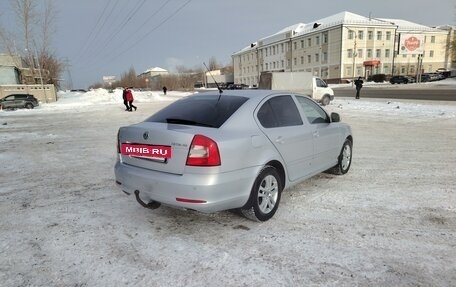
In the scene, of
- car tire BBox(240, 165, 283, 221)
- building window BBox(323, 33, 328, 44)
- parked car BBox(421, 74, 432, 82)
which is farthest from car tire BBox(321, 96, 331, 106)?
building window BBox(323, 33, 328, 44)

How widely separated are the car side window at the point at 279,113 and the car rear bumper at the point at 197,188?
0.71m

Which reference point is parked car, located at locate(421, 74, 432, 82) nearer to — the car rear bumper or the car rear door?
the car rear door

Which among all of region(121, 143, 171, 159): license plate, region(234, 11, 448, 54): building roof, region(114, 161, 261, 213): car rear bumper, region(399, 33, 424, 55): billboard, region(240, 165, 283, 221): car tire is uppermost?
region(234, 11, 448, 54): building roof

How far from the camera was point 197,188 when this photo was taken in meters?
3.33

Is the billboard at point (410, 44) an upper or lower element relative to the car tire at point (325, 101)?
upper

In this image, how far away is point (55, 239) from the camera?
3.69 meters

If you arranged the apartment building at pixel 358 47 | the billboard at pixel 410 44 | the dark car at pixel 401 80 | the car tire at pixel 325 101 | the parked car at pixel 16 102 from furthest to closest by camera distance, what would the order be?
the apartment building at pixel 358 47
the billboard at pixel 410 44
the dark car at pixel 401 80
the parked car at pixel 16 102
the car tire at pixel 325 101

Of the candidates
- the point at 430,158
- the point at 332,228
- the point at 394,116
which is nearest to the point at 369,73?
the point at 394,116

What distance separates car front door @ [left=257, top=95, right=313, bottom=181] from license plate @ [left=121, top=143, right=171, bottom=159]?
1.20m

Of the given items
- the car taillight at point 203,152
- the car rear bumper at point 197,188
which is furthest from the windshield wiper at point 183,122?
the car rear bumper at point 197,188

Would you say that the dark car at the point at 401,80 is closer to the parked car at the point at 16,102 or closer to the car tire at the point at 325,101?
the car tire at the point at 325,101

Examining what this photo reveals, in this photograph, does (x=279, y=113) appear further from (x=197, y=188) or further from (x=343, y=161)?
(x=343, y=161)

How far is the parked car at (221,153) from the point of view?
3.38m

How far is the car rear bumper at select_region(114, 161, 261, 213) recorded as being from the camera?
335 cm
